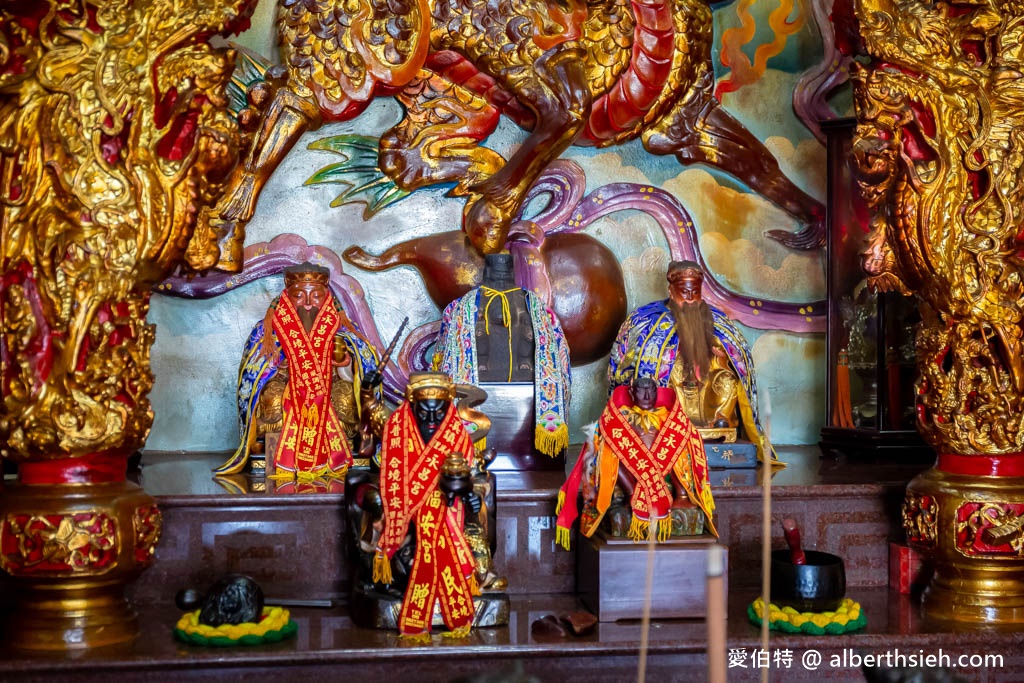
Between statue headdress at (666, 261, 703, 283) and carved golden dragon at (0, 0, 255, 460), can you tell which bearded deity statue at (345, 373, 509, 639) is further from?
statue headdress at (666, 261, 703, 283)

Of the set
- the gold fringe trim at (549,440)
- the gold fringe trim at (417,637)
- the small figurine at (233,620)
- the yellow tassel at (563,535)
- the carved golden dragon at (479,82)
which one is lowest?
the gold fringe trim at (417,637)

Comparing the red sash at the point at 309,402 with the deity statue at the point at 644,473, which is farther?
the red sash at the point at 309,402

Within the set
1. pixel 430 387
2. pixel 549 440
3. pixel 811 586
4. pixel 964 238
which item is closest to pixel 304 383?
pixel 549 440

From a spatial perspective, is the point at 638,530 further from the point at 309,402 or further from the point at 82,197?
the point at 82,197

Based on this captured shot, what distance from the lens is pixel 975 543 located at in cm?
361

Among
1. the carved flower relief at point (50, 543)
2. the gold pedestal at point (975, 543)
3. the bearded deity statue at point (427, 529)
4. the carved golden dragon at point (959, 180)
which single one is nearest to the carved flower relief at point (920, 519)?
the gold pedestal at point (975, 543)

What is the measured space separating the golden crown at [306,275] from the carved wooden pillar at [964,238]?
224cm

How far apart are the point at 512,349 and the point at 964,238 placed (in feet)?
6.37

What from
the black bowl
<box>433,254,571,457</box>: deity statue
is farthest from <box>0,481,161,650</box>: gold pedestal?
the black bowl

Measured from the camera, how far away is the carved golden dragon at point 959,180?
3.62 meters

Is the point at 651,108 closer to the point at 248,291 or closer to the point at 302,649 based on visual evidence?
the point at 248,291

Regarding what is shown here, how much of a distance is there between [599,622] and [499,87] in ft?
9.55

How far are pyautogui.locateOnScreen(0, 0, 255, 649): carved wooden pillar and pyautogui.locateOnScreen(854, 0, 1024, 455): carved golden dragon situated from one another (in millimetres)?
2126

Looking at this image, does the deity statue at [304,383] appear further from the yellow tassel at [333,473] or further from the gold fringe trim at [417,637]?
the gold fringe trim at [417,637]
